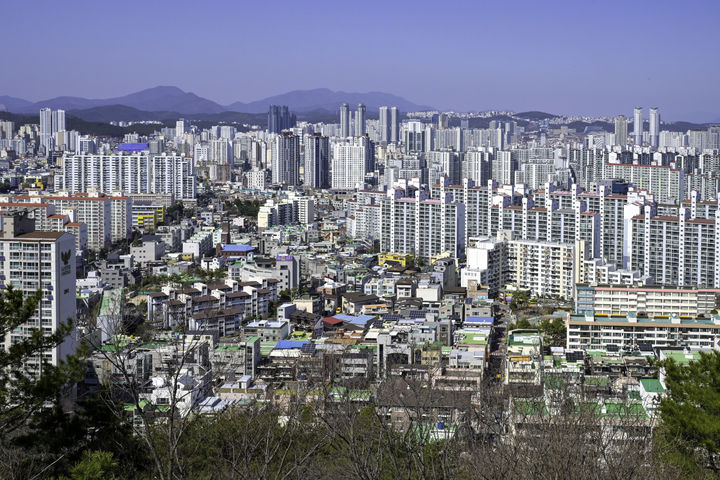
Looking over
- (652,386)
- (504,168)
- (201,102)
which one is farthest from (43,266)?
(201,102)

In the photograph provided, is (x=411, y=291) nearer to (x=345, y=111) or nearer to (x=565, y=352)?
(x=565, y=352)

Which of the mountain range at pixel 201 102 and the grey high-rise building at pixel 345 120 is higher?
the mountain range at pixel 201 102

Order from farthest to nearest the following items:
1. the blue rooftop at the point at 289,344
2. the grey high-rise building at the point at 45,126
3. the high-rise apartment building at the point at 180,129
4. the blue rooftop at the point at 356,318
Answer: the high-rise apartment building at the point at 180,129
the grey high-rise building at the point at 45,126
the blue rooftop at the point at 356,318
the blue rooftop at the point at 289,344

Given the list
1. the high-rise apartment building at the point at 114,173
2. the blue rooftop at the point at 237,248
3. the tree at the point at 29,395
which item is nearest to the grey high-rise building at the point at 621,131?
the high-rise apartment building at the point at 114,173

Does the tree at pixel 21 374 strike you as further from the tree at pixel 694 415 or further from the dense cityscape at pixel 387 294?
A: the tree at pixel 694 415

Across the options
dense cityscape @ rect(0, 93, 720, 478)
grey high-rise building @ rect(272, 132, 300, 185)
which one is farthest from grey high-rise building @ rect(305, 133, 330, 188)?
dense cityscape @ rect(0, 93, 720, 478)

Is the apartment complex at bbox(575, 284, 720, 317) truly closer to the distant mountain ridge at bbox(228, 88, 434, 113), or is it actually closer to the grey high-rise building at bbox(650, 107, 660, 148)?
the grey high-rise building at bbox(650, 107, 660, 148)

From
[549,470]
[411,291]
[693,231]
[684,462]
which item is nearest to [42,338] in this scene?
[549,470]

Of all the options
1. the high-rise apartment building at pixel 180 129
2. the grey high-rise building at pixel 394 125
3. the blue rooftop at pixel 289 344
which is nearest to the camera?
the blue rooftop at pixel 289 344
